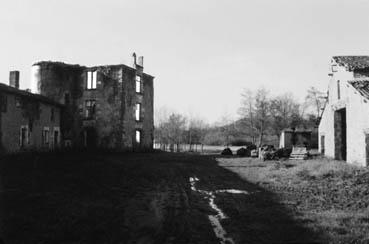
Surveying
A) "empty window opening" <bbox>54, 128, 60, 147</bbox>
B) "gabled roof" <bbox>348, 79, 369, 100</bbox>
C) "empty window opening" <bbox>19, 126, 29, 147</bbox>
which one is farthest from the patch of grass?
"empty window opening" <bbox>54, 128, 60, 147</bbox>

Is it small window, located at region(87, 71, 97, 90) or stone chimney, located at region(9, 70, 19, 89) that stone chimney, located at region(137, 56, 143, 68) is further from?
stone chimney, located at region(9, 70, 19, 89)

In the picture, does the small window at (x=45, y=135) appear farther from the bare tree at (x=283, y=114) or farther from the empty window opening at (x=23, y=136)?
the bare tree at (x=283, y=114)

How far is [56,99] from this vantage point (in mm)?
36531

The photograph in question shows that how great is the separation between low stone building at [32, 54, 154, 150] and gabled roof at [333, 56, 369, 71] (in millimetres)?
20000

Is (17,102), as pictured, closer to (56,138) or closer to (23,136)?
(23,136)

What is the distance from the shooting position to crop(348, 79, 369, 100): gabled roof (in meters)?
18.0

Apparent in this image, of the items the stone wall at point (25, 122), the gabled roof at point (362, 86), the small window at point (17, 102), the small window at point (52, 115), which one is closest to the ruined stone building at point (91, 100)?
the small window at point (52, 115)

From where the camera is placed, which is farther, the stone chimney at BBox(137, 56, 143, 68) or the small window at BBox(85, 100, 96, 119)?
the stone chimney at BBox(137, 56, 143, 68)

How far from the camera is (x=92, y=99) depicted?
3669cm

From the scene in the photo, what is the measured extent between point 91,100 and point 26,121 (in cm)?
1036

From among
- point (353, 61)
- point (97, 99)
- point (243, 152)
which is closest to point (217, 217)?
point (353, 61)

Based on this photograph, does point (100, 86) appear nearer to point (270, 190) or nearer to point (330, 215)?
point (270, 190)

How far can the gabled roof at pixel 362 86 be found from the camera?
1803 centimetres

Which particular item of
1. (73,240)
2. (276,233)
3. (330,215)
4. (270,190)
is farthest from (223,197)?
(73,240)
